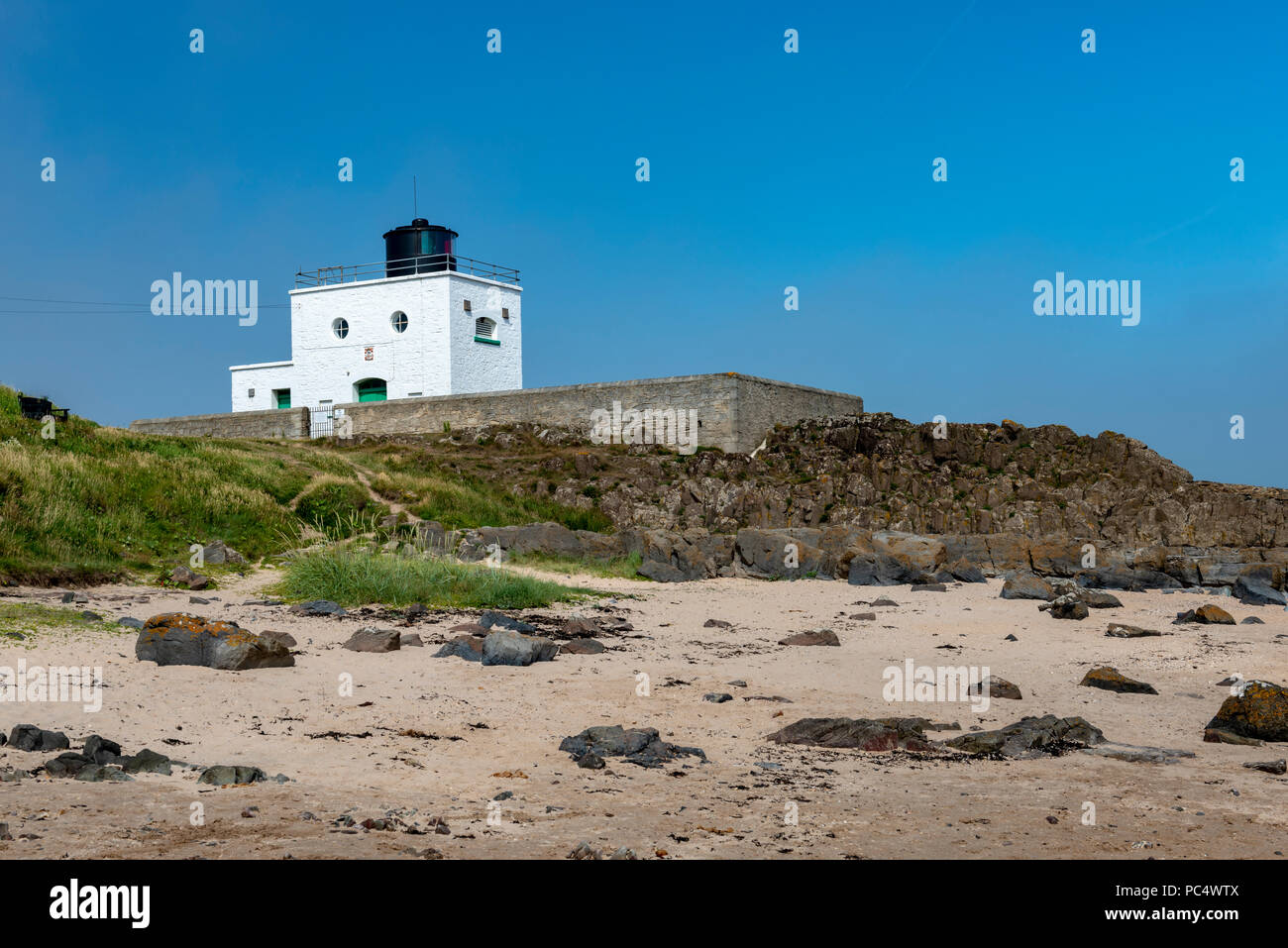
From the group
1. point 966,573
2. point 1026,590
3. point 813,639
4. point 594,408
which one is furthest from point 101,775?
point 594,408

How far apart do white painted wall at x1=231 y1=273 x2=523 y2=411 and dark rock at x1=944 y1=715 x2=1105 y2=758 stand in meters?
31.6

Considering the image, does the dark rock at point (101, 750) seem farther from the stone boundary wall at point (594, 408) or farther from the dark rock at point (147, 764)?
the stone boundary wall at point (594, 408)

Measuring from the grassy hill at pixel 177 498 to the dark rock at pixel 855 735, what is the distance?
30.3 ft

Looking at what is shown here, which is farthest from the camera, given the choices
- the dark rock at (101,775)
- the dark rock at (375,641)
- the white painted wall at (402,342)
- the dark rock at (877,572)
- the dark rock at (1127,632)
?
the white painted wall at (402,342)

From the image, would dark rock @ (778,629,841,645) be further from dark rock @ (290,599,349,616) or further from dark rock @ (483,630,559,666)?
dark rock @ (290,599,349,616)

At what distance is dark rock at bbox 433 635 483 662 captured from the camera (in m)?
8.45

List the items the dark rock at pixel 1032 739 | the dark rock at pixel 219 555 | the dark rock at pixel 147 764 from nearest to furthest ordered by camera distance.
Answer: the dark rock at pixel 147 764 → the dark rock at pixel 1032 739 → the dark rock at pixel 219 555

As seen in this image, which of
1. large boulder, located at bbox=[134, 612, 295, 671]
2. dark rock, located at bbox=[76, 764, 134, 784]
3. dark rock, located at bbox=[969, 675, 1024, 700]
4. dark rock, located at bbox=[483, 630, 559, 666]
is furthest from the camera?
dark rock, located at bbox=[483, 630, 559, 666]

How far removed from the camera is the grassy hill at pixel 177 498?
1329 cm

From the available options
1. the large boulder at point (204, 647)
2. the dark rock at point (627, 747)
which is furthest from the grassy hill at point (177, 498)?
the dark rock at point (627, 747)

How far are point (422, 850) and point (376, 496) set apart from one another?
1738 cm

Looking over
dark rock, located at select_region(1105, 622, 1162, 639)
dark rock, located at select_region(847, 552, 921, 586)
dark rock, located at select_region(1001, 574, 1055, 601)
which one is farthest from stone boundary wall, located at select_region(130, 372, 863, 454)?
dark rock, located at select_region(1105, 622, 1162, 639)
